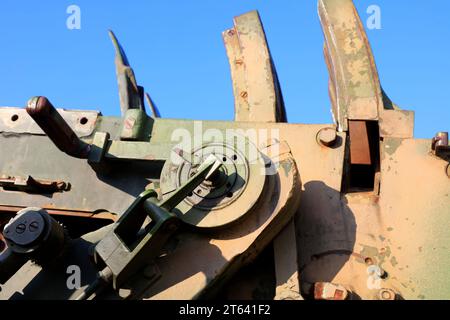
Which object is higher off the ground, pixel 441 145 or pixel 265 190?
pixel 441 145

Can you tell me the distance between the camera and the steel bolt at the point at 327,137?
3.03 m

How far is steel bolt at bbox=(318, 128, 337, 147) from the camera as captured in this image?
303 cm

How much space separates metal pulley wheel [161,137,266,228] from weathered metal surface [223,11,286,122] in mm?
481

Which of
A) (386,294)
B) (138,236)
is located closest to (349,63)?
(386,294)

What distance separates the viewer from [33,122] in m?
Answer: 3.25

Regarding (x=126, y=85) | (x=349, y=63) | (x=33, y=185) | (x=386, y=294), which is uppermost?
(x=349, y=63)

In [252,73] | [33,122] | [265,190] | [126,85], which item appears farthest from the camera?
[126,85]

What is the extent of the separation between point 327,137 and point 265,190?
49cm

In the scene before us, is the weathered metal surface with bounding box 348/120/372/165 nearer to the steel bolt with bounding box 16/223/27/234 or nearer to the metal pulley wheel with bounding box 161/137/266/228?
the metal pulley wheel with bounding box 161/137/266/228

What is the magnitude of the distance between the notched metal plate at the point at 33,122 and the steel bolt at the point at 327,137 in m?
1.15

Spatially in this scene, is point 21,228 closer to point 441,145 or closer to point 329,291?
point 329,291

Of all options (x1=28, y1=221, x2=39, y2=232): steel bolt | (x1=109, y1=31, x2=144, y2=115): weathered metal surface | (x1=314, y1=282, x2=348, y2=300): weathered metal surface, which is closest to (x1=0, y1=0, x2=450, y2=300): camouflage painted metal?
(x1=314, y1=282, x2=348, y2=300): weathered metal surface
